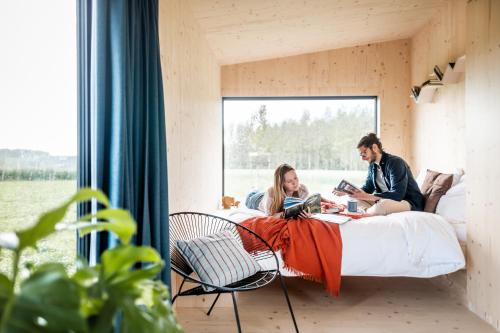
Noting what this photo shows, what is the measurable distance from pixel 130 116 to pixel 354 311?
202 centimetres

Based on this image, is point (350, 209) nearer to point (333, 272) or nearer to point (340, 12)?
point (333, 272)

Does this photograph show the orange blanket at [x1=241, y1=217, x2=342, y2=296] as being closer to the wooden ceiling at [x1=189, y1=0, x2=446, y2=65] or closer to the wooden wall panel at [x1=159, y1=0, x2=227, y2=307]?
the wooden wall panel at [x1=159, y1=0, x2=227, y2=307]

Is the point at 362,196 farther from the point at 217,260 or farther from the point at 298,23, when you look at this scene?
the point at 298,23

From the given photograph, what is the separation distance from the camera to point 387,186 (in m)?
3.33

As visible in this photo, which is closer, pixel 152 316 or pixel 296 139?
pixel 152 316

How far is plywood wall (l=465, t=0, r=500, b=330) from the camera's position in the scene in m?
2.29

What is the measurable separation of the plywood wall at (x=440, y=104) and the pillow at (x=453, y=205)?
22.4 inches

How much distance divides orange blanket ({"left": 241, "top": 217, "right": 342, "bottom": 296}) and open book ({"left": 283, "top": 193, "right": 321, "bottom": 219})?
0.14 meters

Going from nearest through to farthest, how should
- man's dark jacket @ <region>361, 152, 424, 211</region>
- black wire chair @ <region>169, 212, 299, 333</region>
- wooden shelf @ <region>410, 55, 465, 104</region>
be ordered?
black wire chair @ <region>169, 212, 299, 333</region>, man's dark jacket @ <region>361, 152, 424, 211</region>, wooden shelf @ <region>410, 55, 465, 104</region>

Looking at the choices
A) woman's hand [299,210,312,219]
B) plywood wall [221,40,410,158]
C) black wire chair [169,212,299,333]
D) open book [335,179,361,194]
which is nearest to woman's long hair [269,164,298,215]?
woman's hand [299,210,312,219]

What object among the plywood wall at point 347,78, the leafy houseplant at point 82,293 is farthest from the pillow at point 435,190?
the leafy houseplant at point 82,293

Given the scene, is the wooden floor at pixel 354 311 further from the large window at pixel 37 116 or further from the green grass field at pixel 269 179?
the green grass field at pixel 269 179

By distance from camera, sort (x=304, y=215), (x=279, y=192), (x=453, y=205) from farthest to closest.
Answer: (x=279, y=192)
(x=453, y=205)
(x=304, y=215)

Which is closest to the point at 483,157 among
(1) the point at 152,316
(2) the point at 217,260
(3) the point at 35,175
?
(2) the point at 217,260
